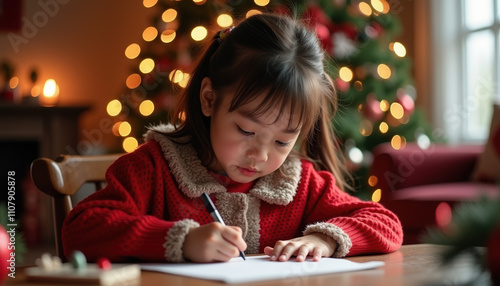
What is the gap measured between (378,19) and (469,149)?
90 cm

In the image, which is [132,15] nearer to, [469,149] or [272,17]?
[469,149]

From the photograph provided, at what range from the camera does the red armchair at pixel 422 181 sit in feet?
8.64

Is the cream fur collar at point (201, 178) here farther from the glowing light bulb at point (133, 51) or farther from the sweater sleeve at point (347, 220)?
the glowing light bulb at point (133, 51)

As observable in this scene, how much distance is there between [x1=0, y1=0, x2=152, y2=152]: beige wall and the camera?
448 centimetres

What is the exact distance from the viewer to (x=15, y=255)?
73cm

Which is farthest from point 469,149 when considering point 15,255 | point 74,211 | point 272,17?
point 15,255

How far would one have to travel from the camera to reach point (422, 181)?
3041 millimetres

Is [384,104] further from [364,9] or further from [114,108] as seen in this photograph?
[114,108]

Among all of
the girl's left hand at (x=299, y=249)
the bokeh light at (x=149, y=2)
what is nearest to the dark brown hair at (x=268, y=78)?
the girl's left hand at (x=299, y=249)

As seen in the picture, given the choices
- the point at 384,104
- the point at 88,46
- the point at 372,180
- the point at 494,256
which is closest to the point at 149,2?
the point at 88,46

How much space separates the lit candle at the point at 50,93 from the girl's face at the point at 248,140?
3.52m

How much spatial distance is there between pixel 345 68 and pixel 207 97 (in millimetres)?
2285

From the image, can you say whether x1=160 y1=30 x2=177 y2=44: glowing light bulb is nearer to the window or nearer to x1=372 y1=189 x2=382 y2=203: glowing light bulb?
x1=372 y1=189 x2=382 y2=203: glowing light bulb

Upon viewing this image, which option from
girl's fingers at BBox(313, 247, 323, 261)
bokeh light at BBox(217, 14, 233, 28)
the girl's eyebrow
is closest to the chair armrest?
bokeh light at BBox(217, 14, 233, 28)
